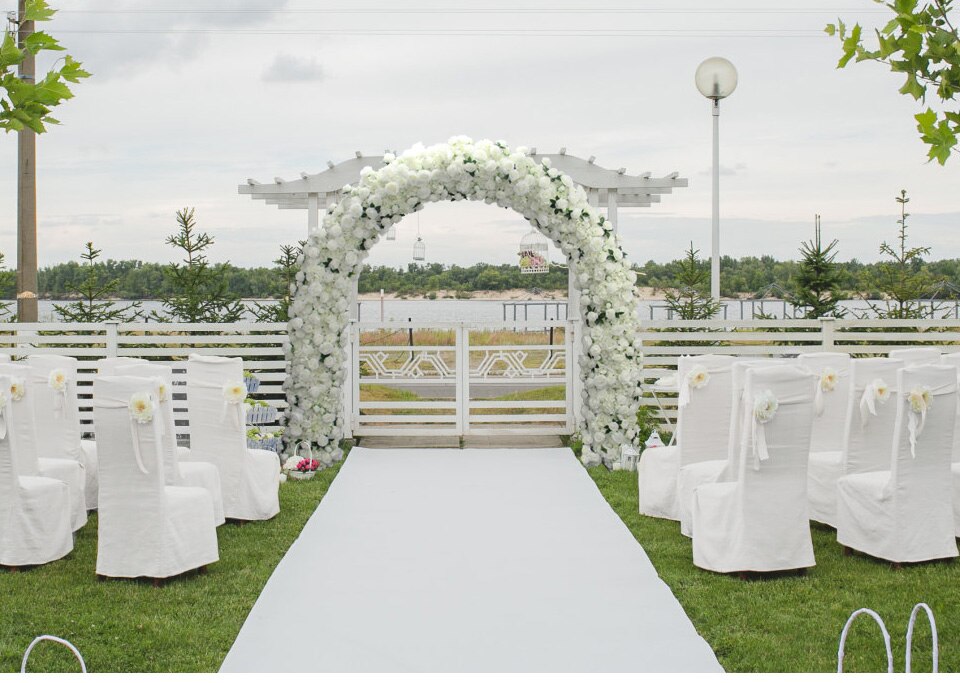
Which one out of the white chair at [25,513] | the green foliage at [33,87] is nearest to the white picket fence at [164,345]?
the white chair at [25,513]

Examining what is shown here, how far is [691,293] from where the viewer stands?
39.9ft

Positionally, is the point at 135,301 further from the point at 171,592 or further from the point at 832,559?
the point at 832,559

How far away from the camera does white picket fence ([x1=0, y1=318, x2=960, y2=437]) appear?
415 inches

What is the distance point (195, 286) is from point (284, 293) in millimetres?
1118

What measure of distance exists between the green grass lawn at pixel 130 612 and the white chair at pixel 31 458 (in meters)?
0.35

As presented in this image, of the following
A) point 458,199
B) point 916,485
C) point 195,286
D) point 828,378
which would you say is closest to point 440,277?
point 195,286

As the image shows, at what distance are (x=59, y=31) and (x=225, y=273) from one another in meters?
3.93

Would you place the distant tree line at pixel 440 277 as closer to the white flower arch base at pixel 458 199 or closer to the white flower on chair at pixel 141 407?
the white flower arch base at pixel 458 199

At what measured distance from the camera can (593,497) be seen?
7.84 metres

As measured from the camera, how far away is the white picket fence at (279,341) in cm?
1054

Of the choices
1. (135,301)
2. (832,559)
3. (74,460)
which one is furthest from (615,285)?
(135,301)

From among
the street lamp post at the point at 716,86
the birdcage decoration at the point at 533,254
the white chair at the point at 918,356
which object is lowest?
Result: the white chair at the point at 918,356

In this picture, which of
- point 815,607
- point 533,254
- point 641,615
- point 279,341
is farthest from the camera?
point 533,254

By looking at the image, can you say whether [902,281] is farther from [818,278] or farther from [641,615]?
[641,615]
